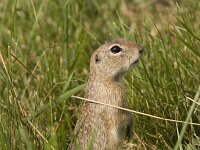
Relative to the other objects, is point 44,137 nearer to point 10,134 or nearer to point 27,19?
point 10,134

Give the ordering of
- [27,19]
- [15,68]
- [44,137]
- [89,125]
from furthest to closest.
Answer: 1. [27,19]
2. [15,68]
3. [89,125]
4. [44,137]

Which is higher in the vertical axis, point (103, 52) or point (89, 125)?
point (103, 52)


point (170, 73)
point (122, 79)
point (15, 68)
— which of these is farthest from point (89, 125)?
point (15, 68)

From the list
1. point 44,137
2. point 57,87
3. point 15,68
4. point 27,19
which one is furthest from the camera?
point 27,19

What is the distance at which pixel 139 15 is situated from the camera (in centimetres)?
654

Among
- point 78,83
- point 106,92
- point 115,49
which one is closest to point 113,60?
point 115,49

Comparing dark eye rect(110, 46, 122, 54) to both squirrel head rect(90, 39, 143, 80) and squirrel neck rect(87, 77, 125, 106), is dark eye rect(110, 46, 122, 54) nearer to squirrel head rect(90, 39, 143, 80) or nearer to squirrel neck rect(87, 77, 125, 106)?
squirrel head rect(90, 39, 143, 80)

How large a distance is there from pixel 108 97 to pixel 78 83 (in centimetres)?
76

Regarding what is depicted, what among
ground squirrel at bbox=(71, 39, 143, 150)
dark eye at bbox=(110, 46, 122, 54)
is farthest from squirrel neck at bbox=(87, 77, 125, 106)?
dark eye at bbox=(110, 46, 122, 54)

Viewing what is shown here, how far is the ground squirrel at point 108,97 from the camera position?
13.2 ft

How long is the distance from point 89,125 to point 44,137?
43 cm

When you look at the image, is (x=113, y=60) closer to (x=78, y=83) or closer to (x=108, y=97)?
(x=108, y=97)

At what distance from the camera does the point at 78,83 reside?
4.85 meters

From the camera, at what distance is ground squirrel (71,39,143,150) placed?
13.2 ft
